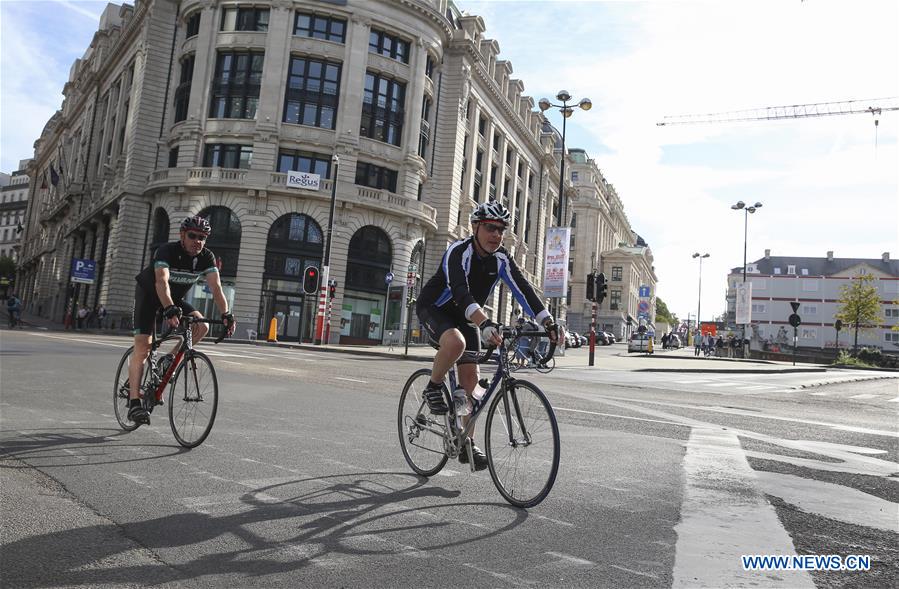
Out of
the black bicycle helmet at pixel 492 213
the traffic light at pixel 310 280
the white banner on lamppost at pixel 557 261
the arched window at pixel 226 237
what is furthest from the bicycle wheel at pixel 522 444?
the arched window at pixel 226 237

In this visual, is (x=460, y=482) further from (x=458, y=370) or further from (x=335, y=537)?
(x=335, y=537)

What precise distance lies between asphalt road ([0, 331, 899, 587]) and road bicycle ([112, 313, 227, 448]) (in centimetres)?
19

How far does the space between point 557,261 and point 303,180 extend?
15.1 m

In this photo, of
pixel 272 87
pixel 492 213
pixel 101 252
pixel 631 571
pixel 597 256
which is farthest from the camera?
pixel 597 256

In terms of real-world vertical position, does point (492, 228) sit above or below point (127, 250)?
below

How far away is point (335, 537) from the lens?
3.12 m

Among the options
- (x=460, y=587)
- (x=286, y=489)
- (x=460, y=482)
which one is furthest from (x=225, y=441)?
(x=460, y=587)

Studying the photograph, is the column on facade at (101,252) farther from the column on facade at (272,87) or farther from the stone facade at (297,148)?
the column on facade at (272,87)

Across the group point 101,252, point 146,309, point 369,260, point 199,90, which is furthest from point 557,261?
point 101,252

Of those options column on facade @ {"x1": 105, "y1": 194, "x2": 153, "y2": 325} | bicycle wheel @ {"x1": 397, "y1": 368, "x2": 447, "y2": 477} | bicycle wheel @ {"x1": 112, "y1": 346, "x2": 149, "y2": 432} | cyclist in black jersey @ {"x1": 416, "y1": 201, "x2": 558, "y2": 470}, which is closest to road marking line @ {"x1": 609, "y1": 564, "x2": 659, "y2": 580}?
cyclist in black jersey @ {"x1": 416, "y1": 201, "x2": 558, "y2": 470}

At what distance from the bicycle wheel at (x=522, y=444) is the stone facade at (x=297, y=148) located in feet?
99.2

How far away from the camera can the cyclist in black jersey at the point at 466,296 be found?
4.30 metres

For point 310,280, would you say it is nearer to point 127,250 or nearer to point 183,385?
point 127,250

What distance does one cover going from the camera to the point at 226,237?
36.8 meters
